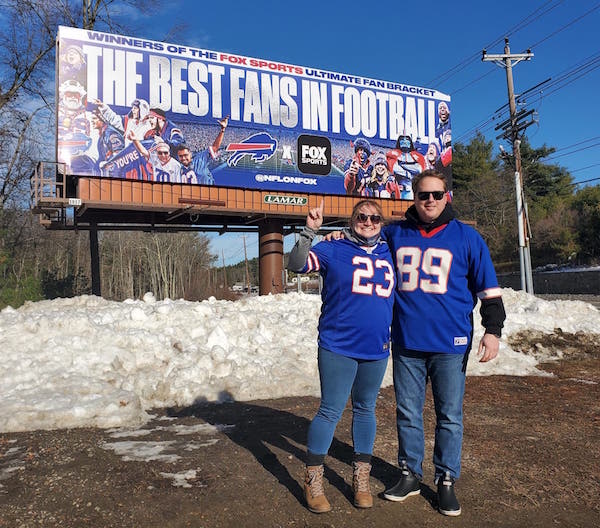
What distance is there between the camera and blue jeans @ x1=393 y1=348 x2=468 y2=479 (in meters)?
3.38

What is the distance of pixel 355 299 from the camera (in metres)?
3.37

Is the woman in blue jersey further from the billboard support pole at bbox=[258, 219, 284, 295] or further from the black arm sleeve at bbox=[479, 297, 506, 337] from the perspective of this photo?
the billboard support pole at bbox=[258, 219, 284, 295]

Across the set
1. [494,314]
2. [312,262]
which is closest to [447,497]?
[494,314]

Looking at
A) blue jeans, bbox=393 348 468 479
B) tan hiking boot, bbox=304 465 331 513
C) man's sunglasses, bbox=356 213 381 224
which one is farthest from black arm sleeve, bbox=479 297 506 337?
tan hiking boot, bbox=304 465 331 513

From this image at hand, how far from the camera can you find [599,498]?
11.3 ft

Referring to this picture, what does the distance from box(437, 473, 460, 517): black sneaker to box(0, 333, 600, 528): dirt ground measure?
6 cm

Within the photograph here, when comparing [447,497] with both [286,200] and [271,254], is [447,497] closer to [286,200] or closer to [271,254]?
[286,200]

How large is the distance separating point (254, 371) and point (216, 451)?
2780 millimetres

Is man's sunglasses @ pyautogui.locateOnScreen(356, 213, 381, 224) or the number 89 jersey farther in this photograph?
man's sunglasses @ pyautogui.locateOnScreen(356, 213, 381, 224)

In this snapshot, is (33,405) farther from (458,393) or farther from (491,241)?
(491,241)

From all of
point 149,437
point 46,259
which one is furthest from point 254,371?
point 46,259

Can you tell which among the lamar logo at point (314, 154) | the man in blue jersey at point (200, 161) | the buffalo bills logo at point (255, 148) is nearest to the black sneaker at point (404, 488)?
the man in blue jersey at point (200, 161)

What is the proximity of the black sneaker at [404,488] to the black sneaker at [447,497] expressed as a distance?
19 centimetres

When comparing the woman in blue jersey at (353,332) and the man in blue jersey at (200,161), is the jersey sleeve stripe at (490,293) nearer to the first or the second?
the woman in blue jersey at (353,332)
